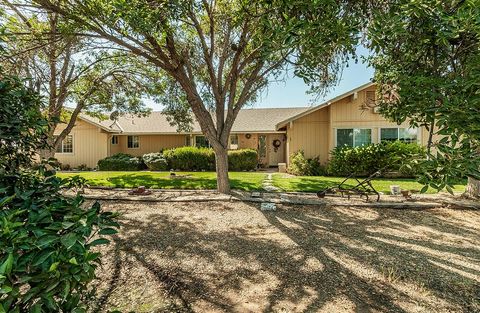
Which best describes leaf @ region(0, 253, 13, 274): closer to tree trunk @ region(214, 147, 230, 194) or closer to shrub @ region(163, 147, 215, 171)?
tree trunk @ region(214, 147, 230, 194)

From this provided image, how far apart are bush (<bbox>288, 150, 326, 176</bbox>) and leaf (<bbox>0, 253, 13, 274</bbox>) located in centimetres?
1549

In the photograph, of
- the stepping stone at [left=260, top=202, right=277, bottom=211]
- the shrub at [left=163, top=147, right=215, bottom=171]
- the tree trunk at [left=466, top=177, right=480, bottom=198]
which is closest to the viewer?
the stepping stone at [left=260, top=202, right=277, bottom=211]

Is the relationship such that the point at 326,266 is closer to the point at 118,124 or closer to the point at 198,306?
the point at 198,306

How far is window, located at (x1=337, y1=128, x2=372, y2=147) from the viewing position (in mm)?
15820

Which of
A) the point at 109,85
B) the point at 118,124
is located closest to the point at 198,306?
the point at 109,85

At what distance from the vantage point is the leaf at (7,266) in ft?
3.14

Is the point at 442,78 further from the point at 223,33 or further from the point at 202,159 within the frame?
the point at 202,159

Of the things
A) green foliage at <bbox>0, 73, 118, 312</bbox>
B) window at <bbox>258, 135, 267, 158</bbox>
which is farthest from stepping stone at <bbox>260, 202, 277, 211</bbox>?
window at <bbox>258, 135, 267, 158</bbox>

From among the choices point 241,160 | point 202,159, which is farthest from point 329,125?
point 202,159

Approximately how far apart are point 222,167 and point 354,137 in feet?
33.4

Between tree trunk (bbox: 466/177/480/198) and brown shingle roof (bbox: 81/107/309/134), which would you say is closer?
tree trunk (bbox: 466/177/480/198)

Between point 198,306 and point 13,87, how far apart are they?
2.86m

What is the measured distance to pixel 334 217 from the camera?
7008mm

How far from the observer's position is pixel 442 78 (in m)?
2.88
